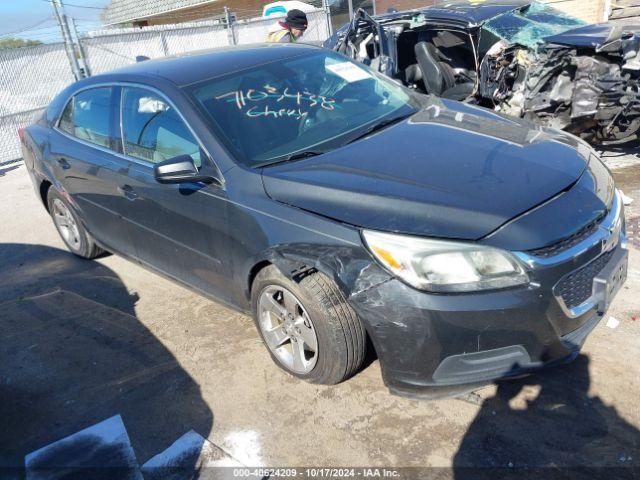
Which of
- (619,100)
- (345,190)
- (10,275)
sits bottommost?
(10,275)

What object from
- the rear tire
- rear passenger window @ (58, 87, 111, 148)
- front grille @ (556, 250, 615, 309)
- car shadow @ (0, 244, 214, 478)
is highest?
rear passenger window @ (58, 87, 111, 148)

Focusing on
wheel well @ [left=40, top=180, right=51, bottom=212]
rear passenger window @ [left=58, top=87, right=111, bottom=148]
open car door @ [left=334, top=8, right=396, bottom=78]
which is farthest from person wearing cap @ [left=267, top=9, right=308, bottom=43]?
wheel well @ [left=40, top=180, right=51, bottom=212]

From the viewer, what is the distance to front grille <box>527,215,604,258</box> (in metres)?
2.34

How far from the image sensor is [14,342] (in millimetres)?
3967

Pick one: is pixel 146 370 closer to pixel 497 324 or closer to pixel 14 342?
pixel 14 342

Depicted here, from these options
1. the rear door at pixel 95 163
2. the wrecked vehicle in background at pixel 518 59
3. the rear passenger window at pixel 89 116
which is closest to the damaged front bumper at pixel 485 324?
the rear door at pixel 95 163

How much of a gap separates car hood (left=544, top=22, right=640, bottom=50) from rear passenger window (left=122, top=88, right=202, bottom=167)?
417cm

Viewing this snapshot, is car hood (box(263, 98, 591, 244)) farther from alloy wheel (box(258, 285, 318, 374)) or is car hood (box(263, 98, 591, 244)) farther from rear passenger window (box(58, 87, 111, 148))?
rear passenger window (box(58, 87, 111, 148))

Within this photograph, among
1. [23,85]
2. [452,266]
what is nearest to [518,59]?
[452,266]

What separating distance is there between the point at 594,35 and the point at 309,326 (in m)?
4.54

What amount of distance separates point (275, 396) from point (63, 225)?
318 cm

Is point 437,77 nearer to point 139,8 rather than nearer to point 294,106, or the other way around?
point 294,106

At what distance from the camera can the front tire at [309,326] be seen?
2.65 metres

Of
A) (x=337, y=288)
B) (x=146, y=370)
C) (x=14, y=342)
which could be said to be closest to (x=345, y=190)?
(x=337, y=288)
